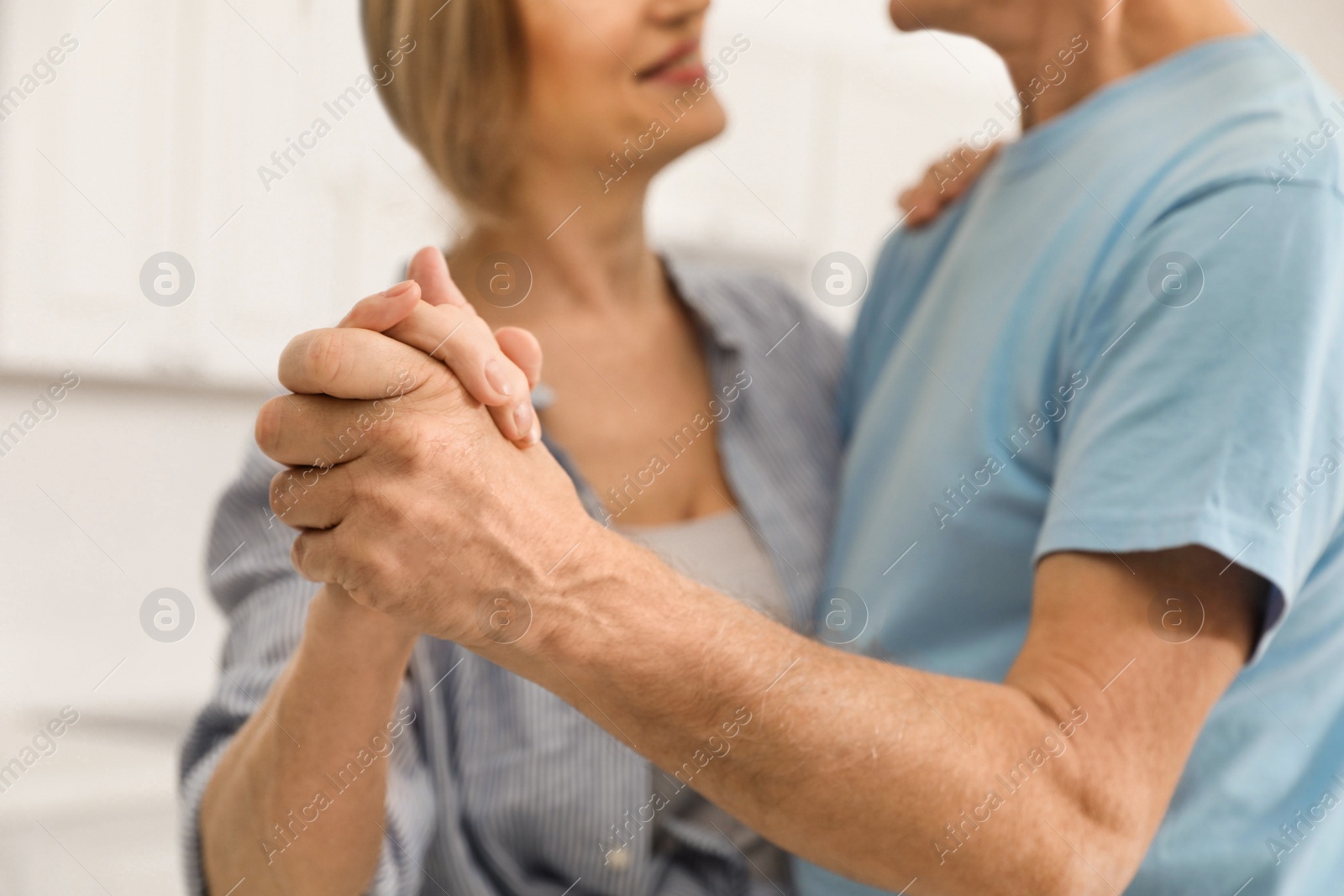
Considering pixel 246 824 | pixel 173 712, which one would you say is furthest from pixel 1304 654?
pixel 173 712

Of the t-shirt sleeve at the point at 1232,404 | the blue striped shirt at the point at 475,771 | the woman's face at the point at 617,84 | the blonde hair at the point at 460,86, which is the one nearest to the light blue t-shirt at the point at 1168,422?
the t-shirt sleeve at the point at 1232,404

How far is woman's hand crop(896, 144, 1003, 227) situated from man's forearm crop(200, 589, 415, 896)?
543 mm

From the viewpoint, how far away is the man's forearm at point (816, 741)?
42cm

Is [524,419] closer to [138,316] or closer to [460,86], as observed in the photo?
[460,86]

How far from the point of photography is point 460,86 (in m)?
0.74

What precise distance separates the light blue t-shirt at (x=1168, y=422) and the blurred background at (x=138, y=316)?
0.95m

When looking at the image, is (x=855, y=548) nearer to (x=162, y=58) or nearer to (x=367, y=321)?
(x=367, y=321)

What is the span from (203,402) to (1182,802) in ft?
5.35

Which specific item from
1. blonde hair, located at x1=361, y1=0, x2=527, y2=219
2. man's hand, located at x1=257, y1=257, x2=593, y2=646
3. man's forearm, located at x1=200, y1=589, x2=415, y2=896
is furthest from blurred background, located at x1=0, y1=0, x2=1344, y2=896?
man's hand, located at x1=257, y1=257, x2=593, y2=646

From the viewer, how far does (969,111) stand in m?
2.37

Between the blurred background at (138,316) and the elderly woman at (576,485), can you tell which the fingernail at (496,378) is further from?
the blurred background at (138,316)

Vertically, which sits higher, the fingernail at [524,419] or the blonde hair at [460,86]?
the blonde hair at [460,86]

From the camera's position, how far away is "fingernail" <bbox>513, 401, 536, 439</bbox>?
0.44 m

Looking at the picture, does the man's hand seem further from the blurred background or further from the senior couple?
the blurred background
